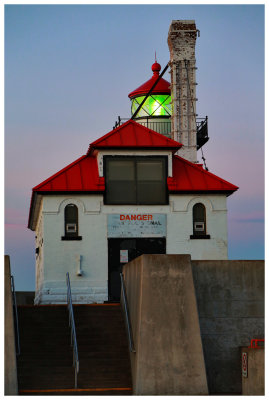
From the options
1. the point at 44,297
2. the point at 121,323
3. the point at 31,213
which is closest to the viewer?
the point at 121,323

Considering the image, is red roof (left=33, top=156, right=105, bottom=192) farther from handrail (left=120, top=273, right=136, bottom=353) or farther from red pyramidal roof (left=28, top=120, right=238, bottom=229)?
handrail (left=120, top=273, right=136, bottom=353)

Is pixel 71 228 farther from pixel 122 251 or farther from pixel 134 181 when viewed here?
pixel 134 181

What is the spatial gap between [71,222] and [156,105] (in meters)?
14.6

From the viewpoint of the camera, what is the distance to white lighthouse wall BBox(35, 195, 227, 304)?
25.7 meters

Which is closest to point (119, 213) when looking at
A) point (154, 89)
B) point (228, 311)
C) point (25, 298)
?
point (228, 311)

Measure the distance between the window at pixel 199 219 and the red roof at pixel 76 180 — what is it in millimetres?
3336

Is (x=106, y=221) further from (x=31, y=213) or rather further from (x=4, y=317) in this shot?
(x=4, y=317)

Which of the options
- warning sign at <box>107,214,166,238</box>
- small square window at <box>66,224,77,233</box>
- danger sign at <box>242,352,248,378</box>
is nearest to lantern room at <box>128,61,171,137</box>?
warning sign at <box>107,214,166,238</box>

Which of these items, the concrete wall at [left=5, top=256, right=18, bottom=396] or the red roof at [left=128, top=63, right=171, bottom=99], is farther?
the red roof at [left=128, top=63, right=171, bottom=99]

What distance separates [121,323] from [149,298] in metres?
3.57

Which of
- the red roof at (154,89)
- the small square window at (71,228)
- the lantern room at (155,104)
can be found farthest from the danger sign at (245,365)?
the red roof at (154,89)

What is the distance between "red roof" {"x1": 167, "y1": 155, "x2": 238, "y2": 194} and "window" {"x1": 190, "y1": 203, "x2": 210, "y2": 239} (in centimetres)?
66

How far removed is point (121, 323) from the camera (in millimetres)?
21375
